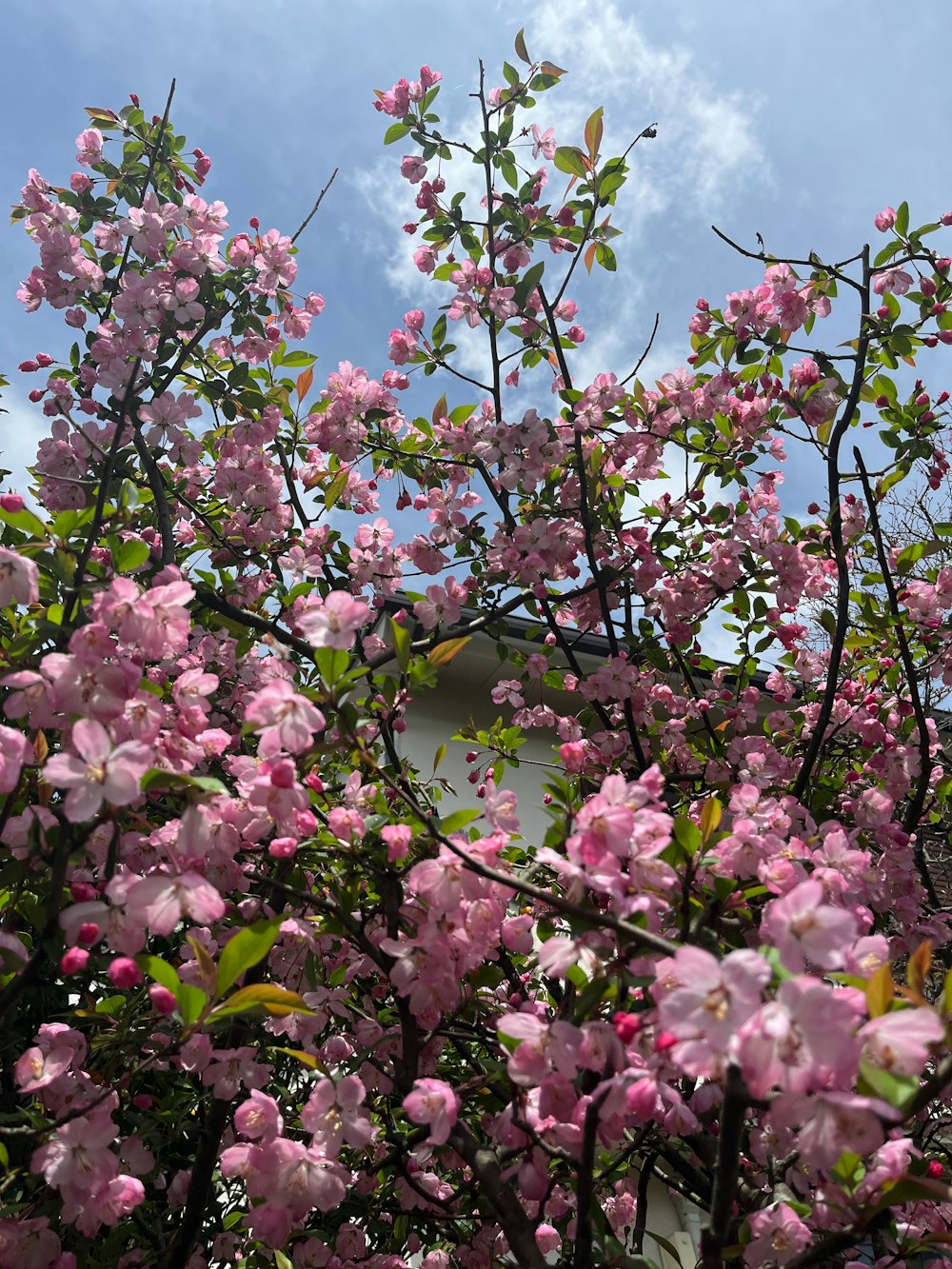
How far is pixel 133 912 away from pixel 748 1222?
45.1 inches

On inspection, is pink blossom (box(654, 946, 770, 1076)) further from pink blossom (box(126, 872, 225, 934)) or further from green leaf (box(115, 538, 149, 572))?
green leaf (box(115, 538, 149, 572))

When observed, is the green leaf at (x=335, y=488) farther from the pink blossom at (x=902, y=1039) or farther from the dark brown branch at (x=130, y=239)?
the pink blossom at (x=902, y=1039)

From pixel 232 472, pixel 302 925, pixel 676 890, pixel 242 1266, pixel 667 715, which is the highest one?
pixel 232 472

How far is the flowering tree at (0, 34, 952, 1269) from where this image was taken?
1183 mm

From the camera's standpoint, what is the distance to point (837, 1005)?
829 mm

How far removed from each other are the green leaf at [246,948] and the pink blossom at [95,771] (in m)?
0.25

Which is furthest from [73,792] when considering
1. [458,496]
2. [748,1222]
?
[458,496]

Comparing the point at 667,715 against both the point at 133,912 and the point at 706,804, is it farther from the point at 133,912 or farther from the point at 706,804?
the point at 133,912

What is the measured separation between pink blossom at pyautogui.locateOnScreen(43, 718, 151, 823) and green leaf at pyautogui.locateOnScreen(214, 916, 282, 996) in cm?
25

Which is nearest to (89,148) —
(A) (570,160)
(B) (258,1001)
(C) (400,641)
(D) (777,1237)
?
(A) (570,160)

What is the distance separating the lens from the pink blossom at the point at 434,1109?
50.1 inches

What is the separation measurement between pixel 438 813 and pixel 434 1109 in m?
1.44

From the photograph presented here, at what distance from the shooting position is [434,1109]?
129cm

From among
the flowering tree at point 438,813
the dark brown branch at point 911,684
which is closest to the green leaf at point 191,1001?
the flowering tree at point 438,813
